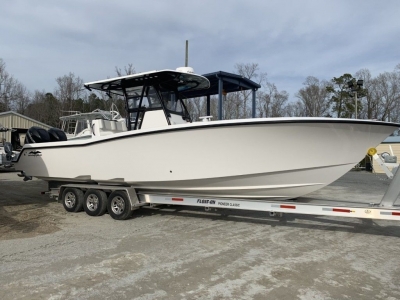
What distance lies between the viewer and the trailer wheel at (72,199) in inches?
278

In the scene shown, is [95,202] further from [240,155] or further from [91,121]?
[240,155]

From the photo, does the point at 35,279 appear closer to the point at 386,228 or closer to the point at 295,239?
the point at 295,239

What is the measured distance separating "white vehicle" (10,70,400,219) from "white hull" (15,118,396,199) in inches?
0.6

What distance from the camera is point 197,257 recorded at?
4.26m

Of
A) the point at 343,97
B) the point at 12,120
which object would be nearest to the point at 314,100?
the point at 343,97

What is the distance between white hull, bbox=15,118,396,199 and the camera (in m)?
4.79

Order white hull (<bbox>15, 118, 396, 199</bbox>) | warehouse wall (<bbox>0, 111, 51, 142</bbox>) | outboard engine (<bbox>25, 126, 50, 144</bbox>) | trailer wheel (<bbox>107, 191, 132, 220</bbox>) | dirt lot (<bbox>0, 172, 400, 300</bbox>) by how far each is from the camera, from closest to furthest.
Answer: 1. dirt lot (<bbox>0, 172, 400, 300</bbox>)
2. white hull (<bbox>15, 118, 396, 199</bbox>)
3. trailer wheel (<bbox>107, 191, 132, 220</bbox>)
4. outboard engine (<bbox>25, 126, 50, 144</bbox>)
5. warehouse wall (<bbox>0, 111, 51, 142</bbox>)

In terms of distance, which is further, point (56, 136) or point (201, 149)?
point (56, 136)

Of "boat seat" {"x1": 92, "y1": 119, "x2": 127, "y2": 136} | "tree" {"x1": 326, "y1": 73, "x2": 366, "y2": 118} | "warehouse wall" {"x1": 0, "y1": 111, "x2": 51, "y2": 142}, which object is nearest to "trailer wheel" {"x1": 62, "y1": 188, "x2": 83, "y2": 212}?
"boat seat" {"x1": 92, "y1": 119, "x2": 127, "y2": 136}

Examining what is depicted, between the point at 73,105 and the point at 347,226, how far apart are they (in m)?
40.1

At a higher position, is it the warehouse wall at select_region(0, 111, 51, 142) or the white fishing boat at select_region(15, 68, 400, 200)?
the warehouse wall at select_region(0, 111, 51, 142)

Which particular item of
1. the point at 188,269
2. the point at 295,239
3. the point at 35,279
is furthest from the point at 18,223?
the point at 295,239

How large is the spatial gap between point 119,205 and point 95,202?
0.65 meters

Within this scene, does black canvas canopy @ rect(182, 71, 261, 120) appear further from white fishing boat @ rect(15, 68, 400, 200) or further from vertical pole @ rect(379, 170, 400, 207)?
vertical pole @ rect(379, 170, 400, 207)
